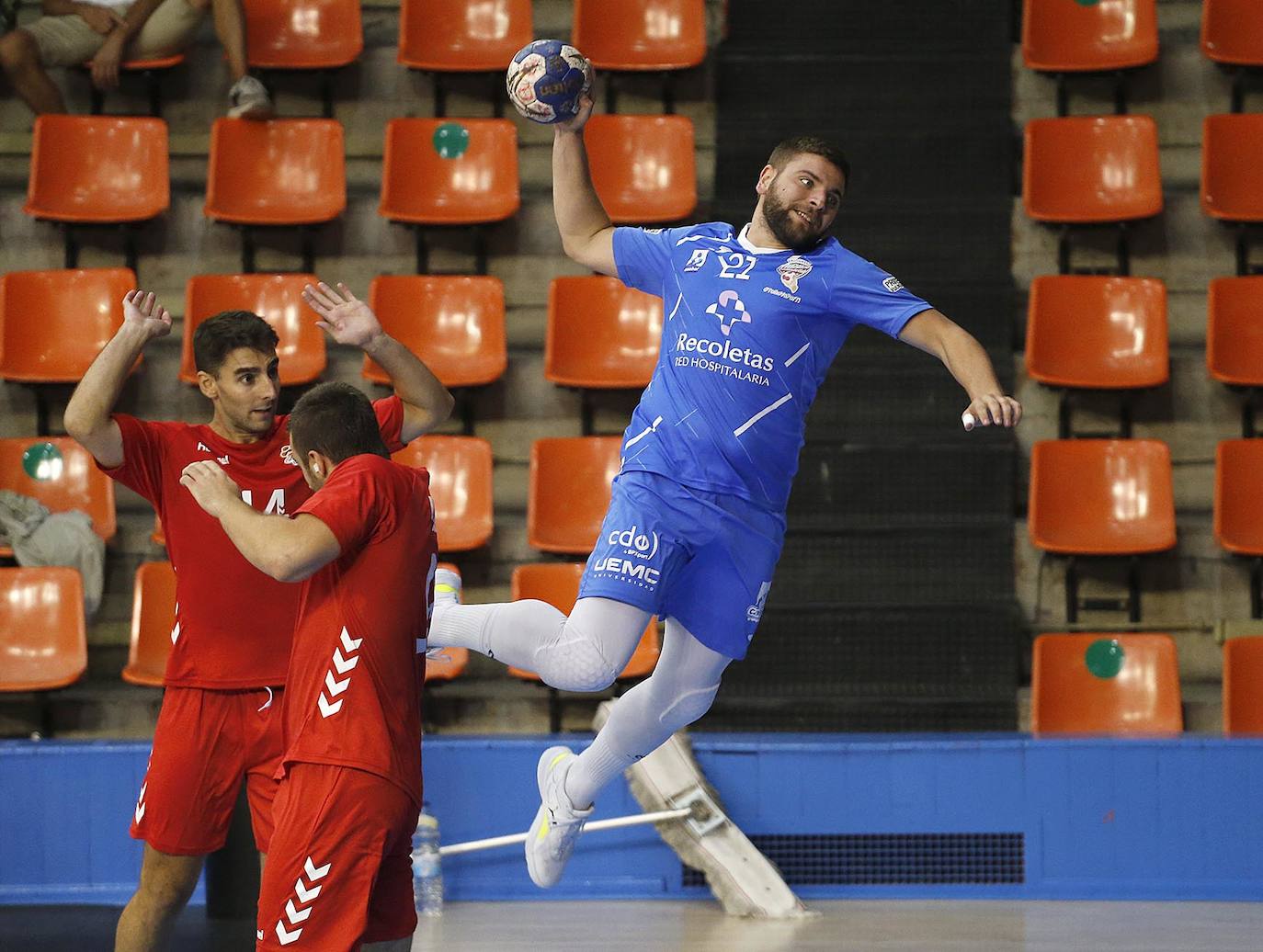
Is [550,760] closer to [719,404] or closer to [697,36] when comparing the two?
[719,404]

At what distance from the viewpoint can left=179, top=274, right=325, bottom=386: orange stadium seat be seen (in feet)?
23.1

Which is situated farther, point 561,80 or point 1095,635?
point 1095,635

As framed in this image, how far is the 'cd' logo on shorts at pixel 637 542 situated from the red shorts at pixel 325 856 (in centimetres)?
103

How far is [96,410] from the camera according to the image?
368 centimetres

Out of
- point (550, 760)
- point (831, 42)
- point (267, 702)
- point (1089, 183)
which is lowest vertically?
point (550, 760)

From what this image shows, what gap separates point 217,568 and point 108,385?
51cm

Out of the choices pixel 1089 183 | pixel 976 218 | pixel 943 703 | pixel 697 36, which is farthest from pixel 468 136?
pixel 943 703

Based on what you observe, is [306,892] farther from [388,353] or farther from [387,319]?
[387,319]

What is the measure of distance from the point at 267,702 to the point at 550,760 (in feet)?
3.01

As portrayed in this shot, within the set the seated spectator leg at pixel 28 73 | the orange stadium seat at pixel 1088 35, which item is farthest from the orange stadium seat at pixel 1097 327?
the seated spectator leg at pixel 28 73

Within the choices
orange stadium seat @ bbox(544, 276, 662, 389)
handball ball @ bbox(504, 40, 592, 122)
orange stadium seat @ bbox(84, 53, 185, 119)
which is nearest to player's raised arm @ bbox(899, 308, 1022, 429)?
handball ball @ bbox(504, 40, 592, 122)

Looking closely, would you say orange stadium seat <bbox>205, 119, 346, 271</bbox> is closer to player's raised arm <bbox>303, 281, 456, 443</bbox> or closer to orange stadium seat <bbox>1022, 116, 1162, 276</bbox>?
orange stadium seat <bbox>1022, 116, 1162, 276</bbox>

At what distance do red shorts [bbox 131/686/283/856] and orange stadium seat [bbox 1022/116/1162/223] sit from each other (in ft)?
16.2

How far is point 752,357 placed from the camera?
388 centimetres
